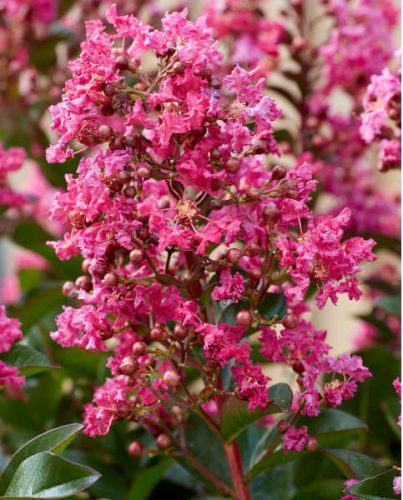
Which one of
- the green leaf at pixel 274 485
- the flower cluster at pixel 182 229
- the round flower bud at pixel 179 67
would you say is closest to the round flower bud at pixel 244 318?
the flower cluster at pixel 182 229

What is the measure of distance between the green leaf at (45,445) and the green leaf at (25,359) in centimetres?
6

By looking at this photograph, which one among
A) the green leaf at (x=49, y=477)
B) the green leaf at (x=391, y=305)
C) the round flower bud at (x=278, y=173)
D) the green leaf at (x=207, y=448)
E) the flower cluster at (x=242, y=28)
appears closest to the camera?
the green leaf at (x=49, y=477)

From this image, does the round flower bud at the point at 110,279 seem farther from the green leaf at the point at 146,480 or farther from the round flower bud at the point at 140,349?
the green leaf at the point at 146,480

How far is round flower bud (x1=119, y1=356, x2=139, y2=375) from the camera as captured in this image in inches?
29.1

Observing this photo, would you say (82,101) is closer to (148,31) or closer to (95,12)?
(148,31)

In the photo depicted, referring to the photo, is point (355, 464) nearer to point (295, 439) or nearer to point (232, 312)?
point (295, 439)

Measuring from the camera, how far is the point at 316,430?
0.83m

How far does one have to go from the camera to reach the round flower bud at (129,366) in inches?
29.1

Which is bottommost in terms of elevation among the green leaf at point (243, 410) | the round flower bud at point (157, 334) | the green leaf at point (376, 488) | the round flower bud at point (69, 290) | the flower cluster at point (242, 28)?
the green leaf at point (376, 488)

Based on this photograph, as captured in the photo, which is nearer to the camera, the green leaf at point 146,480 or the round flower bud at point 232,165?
the round flower bud at point 232,165

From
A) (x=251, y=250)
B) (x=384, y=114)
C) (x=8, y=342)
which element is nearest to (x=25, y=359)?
(x=8, y=342)

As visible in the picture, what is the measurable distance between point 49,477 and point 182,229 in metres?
0.23

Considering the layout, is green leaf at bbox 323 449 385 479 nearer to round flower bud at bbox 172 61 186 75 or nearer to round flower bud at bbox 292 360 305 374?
round flower bud at bbox 292 360 305 374

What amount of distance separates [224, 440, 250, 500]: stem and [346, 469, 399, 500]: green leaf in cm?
18
